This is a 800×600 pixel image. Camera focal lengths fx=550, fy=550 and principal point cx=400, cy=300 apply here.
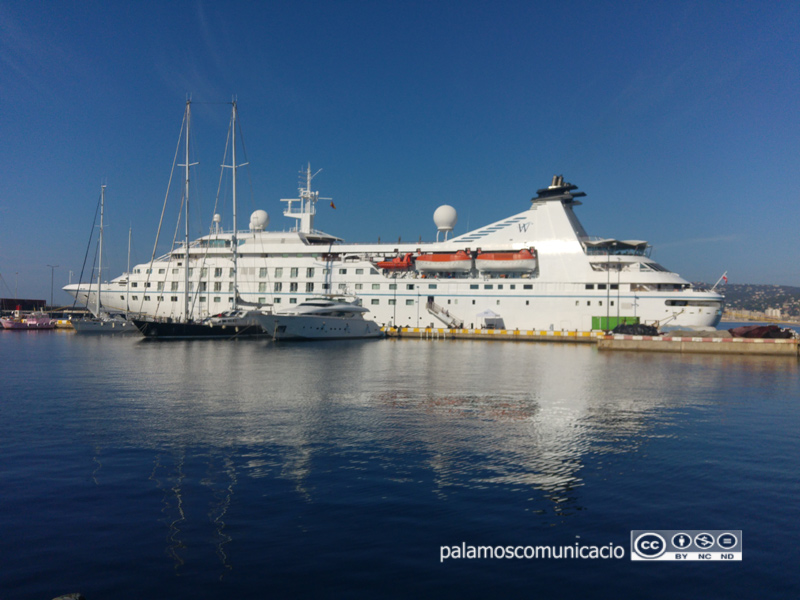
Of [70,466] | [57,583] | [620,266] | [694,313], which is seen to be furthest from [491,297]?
[57,583]

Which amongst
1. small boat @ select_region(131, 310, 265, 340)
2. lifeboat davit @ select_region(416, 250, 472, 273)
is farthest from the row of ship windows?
small boat @ select_region(131, 310, 265, 340)

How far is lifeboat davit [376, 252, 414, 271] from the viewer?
60344 mm

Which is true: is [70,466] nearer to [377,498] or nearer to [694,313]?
[377,498]

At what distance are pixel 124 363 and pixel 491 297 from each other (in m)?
Result: 37.0

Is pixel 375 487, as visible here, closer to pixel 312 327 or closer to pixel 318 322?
pixel 312 327

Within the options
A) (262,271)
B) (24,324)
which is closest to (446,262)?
(262,271)

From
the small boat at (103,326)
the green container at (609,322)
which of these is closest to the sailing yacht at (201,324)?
the small boat at (103,326)

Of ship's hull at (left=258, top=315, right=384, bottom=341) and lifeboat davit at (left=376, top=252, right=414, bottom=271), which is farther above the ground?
lifeboat davit at (left=376, top=252, right=414, bottom=271)

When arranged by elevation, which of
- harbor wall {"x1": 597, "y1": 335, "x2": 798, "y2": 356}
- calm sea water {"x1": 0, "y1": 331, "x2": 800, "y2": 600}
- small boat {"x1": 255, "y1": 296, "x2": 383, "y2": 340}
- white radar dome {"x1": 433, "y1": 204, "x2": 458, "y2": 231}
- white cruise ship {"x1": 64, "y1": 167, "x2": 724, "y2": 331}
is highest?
white radar dome {"x1": 433, "y1": 204, "x2": 458, "y2": 231}

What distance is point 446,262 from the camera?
58.4 metres

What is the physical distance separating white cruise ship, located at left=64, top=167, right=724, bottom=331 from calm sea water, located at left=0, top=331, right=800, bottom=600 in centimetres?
3220

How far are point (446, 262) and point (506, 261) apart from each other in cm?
639

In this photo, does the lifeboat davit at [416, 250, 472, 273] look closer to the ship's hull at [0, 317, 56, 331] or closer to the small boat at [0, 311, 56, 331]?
the small boat at [0, 311, 56, 331]

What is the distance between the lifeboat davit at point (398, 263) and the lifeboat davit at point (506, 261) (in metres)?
7.61
